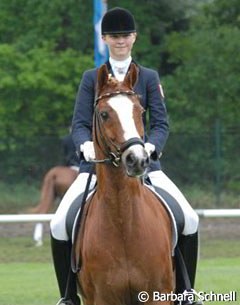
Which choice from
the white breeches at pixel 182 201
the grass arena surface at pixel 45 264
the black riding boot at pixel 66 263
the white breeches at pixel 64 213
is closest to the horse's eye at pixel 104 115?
the white breeches at pixel 64 213

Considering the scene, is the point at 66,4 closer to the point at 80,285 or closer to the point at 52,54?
the point at 52,54

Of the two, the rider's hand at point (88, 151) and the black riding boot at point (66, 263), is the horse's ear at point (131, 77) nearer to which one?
the rider's hand at point (88, 151)

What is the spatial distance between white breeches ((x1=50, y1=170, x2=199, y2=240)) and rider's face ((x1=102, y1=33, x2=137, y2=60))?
97cm

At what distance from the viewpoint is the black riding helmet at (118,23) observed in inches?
372

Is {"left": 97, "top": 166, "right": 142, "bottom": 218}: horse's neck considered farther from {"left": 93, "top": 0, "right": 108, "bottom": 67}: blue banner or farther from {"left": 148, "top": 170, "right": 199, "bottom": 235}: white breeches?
{"left": 93, "top": 0, "right": 108, "bottom": 67}: blue banner

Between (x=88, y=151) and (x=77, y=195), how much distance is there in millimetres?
675

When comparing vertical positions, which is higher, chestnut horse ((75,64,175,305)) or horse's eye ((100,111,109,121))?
horse's eye ((100,111,109,121))

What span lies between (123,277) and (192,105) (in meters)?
23.2

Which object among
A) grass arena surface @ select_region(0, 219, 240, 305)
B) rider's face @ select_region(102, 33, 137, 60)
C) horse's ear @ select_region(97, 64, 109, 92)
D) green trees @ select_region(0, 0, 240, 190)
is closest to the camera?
horse's ear @ select_region(97, 64, 109, 92)

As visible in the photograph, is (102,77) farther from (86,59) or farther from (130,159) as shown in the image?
(86,59)

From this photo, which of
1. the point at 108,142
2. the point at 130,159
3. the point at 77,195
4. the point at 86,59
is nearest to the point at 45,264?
the point at 77,195

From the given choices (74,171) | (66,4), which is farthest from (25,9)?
(74,171)

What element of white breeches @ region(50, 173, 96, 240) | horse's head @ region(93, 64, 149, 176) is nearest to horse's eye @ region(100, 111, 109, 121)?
horse's head @ region(93, 64, 149, 176)

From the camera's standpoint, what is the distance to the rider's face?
9.40m
